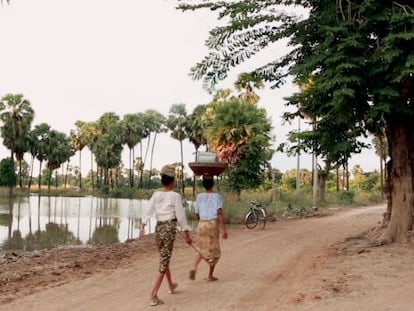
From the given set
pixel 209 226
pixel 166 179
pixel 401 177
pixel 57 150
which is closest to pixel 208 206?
pixel 209 226

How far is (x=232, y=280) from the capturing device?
884 centimetres

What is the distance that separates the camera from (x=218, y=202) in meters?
8.56

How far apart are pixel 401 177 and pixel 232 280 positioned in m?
5.83

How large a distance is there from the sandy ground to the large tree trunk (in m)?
0.89

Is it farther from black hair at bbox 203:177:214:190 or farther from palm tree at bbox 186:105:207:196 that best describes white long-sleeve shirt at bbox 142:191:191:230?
palm tree at bbox 186:105:207:196

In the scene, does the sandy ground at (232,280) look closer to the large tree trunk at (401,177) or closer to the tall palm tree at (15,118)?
the large tree trunk at (401,177)

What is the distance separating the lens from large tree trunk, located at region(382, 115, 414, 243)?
1236cm

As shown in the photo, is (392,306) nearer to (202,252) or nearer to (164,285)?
(202,252)

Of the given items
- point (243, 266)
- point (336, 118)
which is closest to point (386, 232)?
point (336, 118)

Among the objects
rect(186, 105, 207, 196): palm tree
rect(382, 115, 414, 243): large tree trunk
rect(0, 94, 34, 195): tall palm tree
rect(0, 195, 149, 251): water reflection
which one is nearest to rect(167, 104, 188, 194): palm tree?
rect(186, 105, 207, 196): palm tree

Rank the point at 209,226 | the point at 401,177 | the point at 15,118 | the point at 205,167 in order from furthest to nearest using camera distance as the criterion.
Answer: the point at 15,118
the point at 205,167
the point at 401,177
the point at 209,226

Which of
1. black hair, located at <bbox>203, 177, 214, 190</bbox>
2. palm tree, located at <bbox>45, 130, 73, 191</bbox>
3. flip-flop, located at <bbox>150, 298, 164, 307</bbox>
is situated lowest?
flip-flop, located at <bbox>150, 298, 164, 307</bbox>

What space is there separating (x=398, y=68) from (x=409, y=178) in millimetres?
3406

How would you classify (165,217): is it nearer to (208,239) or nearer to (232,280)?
(208,239)
